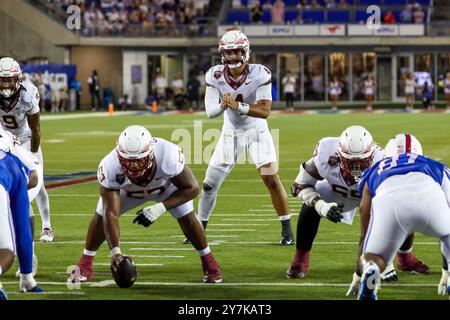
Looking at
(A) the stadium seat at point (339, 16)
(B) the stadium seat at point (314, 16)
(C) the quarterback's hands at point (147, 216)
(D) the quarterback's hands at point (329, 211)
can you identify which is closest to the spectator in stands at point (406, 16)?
(A) the stadium seat at point (339, 16)

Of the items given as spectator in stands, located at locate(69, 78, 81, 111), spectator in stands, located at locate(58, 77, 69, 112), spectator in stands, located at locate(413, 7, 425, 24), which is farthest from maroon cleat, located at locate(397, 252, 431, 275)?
spectator in stands, located at locate(413, 7, 425, 24)

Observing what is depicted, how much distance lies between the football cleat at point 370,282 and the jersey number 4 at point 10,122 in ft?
15.2

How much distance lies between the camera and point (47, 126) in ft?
97.0

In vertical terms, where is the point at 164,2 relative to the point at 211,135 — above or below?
above

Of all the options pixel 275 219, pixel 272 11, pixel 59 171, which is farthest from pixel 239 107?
pixel 272 11

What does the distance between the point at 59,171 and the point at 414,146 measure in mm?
10796

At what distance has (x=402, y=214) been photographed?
21.7 ft

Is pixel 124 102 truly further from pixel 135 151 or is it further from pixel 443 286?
pixel 443 286

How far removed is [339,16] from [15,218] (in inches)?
1430

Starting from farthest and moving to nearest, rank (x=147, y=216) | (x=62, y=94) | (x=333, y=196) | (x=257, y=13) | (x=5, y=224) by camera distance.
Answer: (x=257, y=13) < (x=62, y=94) < (x=333, y=196) < (x=147, y=216) < (x=5, y=224)

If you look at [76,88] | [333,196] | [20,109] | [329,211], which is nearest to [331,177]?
[333,196]

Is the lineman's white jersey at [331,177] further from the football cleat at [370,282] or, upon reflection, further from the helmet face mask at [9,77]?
the helmet face mask at [9,77]

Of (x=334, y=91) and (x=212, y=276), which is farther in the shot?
(x=334, y=91)
